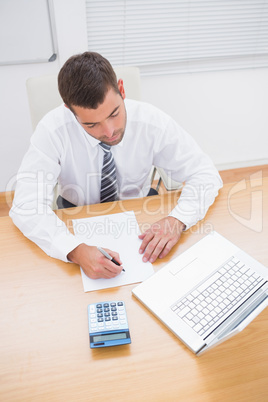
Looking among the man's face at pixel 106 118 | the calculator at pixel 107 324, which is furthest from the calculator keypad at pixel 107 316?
the man's face at pixel 106 118

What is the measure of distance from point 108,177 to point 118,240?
0.33m

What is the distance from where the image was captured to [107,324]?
0.77 meters

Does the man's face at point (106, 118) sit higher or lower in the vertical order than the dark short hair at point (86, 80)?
lower

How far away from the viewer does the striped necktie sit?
3.91 ft

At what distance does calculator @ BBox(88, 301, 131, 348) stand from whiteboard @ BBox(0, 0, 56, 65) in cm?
132

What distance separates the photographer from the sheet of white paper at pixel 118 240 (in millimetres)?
888

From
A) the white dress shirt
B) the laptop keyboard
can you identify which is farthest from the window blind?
the laptop keyboard

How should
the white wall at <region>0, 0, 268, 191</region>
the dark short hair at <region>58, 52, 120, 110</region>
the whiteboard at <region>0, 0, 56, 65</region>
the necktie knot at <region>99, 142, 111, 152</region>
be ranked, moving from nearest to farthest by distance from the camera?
the dark short hair at <region>58, 52, 120, 110</region>, the necktie knot at <region>99, 142, 111, 152</region>, the whiteboard at <region>0, 0, 56, 65</region>, the white wall at <region>0, 0, 268, 191</region>

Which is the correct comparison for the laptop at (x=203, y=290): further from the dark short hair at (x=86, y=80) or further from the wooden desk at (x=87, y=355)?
the dark short hair at (x=86, y=80)

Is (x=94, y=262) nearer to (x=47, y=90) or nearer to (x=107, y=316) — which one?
(x=107, y=316)

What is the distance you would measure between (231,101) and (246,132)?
299 mm

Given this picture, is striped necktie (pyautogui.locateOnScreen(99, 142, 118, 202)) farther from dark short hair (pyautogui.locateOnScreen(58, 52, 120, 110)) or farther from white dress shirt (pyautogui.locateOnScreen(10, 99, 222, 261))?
dark short hair (pyautogui.locateOnScreen(58, 52, 120, 110))

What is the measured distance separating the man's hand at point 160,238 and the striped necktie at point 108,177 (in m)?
0.31

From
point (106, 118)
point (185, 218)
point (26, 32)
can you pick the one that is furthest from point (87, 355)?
point (26, 32)
